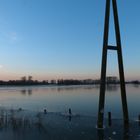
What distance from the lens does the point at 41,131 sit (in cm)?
1777

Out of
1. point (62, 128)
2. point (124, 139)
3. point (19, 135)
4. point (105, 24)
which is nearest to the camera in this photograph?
point (124, 139)

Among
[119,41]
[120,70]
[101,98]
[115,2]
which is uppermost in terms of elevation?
[115,2]

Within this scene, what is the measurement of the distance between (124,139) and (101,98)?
321 cm

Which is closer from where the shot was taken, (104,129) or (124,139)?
(124,139)

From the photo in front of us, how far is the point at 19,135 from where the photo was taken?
53.9ft

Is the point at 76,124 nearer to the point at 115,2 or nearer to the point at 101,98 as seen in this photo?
the point at 101,98

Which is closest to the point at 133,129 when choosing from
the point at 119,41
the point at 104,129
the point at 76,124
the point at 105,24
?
the point at 104,129

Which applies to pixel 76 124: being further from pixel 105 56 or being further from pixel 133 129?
pixel 105 56

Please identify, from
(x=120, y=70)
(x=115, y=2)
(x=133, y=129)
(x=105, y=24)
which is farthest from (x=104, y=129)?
(x=115, y=2)

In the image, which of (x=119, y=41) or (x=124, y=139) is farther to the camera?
(x=119, y=41)

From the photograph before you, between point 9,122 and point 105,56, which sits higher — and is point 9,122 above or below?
below

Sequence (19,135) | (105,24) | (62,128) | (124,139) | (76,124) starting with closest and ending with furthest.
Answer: (124,139) → (19,135) → (105,24) → (62,128) → (76,124)

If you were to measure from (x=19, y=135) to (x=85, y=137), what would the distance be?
4077mm

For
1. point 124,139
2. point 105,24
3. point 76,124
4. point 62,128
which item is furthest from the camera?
point 76,124
